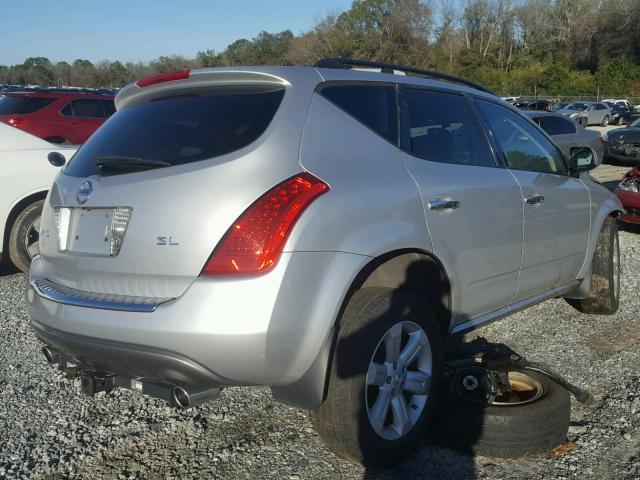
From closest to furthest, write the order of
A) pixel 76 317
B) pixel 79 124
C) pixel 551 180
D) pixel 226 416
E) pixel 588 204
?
1. pixel 76 317
2. pixel 226 416
3. pixel 551 180
4. pixel 588 204
5. pixel 79 124

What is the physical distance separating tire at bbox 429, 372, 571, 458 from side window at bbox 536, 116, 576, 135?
12481 millimetres

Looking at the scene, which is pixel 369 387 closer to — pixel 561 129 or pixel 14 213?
pixel 14 213

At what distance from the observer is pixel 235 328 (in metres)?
2.54

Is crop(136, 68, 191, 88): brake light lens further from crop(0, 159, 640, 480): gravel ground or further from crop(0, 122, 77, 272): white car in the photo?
crop(0, 122, 77, 272): white car

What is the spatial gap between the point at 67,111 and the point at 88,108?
424 millimetres

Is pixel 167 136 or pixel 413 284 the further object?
pixel 413 284

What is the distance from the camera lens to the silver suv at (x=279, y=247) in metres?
2.61

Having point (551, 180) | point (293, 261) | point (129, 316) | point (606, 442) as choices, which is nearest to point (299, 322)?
point (293, 261)

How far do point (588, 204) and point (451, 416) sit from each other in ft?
7.62

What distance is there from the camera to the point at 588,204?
192 inches

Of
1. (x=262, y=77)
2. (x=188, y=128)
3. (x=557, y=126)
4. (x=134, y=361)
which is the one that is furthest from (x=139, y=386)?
(x=557, y=126)

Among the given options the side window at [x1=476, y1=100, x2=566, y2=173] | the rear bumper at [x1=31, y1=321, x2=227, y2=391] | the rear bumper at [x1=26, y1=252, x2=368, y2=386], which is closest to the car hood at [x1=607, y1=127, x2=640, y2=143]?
the side window at [x1=476, y1=100, x2=566, y2=173]

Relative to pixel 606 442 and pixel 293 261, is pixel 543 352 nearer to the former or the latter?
pixel 606 442

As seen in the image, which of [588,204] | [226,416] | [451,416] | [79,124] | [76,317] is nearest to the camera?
[76,317]
